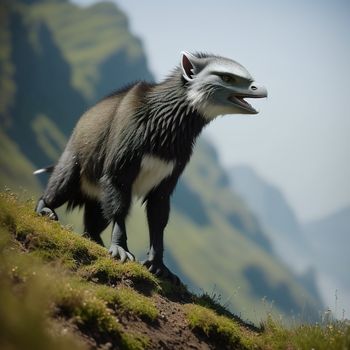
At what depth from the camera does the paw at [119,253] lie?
1016 cm

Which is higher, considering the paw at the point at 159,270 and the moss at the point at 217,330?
the moss at the point at 217,330

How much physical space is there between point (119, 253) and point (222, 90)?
3513mm

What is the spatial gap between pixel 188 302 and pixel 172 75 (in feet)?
14.4

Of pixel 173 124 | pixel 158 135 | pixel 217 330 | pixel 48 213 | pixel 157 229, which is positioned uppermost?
pixel 173 124

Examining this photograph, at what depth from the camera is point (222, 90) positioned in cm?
1040

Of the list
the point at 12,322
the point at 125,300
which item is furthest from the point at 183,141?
the point at 12,322

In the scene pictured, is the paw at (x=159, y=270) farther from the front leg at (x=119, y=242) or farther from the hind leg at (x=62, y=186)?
the hind leg at (x=62, y=186)

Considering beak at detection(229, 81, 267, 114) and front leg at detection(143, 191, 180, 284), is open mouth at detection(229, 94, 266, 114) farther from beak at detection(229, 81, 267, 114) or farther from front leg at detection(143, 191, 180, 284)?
front leg at detection(143, 191, 180, 284)

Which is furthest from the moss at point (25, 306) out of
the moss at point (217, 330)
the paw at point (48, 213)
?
the moss at point (217, 330)

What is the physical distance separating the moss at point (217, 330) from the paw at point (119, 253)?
4.98 ft

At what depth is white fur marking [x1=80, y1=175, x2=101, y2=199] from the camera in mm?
11568

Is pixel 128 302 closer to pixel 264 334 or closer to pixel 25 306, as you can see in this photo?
pixel 264 334

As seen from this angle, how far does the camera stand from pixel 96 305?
7707 millimetres

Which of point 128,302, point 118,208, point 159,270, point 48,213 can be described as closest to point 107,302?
point 128,302
